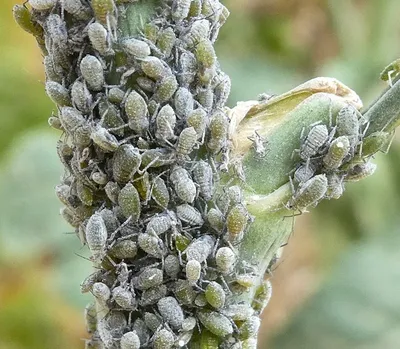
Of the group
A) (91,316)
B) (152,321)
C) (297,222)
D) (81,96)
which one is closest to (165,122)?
(81,96)

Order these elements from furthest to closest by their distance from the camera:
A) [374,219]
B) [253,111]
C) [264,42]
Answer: [264,42], [374,219], [253,111]

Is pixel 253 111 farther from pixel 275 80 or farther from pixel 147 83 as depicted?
pixel 275 80

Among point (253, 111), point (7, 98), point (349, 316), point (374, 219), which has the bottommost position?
point (253, 111)

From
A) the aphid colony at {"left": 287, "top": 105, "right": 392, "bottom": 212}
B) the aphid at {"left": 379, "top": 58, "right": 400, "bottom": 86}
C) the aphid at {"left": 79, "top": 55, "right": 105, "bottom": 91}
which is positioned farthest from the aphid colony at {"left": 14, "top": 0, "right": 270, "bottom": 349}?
the aphid at {"left": 379, "top": 58, "right": 400, "bottom": 86}

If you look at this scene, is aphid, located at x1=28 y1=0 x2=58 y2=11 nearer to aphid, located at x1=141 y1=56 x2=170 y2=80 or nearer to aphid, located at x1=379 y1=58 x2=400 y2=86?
aphid, located at x1=141 y1=56 x2=170 y2=80

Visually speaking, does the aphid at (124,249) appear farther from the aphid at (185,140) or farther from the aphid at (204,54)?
the aphid at (204,54)

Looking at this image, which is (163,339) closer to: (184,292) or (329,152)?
(184,292)

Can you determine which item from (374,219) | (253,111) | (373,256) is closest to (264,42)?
(374,219)
